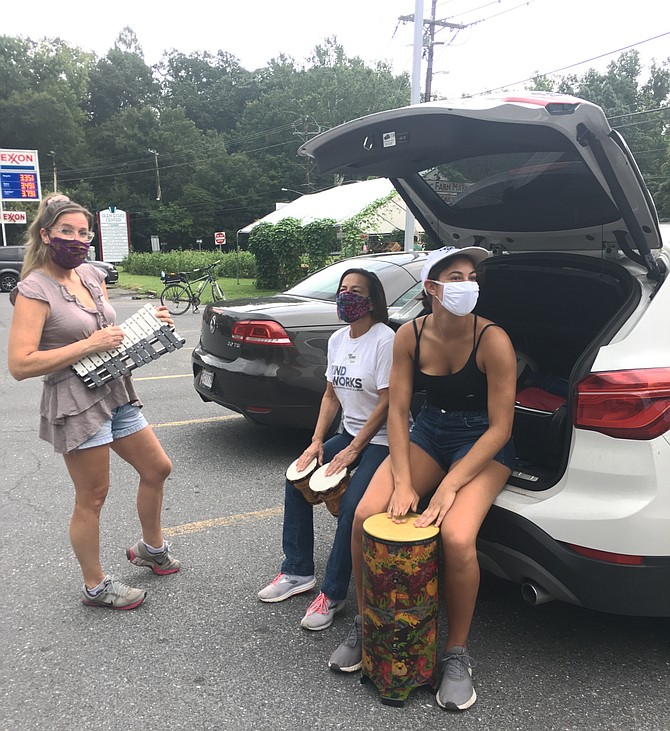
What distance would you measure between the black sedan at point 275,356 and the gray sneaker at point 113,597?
193 cm

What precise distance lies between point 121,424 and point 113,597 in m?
0.80

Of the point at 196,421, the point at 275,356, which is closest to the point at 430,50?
the point at 196,421

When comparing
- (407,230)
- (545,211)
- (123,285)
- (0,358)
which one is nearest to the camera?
(545,211)

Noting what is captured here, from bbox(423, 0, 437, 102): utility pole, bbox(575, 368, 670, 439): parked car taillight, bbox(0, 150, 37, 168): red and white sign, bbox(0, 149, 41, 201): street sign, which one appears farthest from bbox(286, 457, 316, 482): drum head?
bbox(0, 150, 37, 168): red and white sign

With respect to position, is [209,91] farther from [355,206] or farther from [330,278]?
[330,278]

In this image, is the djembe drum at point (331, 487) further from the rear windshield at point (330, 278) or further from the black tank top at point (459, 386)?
the rear windshield at point (330, 278)

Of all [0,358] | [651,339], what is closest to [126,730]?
[651,339]

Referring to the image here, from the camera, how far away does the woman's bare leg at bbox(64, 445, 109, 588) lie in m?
2.73

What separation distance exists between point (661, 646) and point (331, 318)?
10.1 ft

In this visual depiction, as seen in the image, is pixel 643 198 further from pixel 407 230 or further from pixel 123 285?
pixel 123 285

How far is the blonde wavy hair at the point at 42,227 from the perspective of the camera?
2.64 metres

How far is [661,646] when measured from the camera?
259cm

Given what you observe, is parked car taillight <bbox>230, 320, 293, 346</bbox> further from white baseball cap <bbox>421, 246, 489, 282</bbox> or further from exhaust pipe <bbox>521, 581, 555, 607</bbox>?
exhaust pipe <bbox>521, 581, 555, 607</bbox>

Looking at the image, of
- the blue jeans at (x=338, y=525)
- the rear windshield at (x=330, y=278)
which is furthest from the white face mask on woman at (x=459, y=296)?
the rear windshield at (x=330, y=278)
